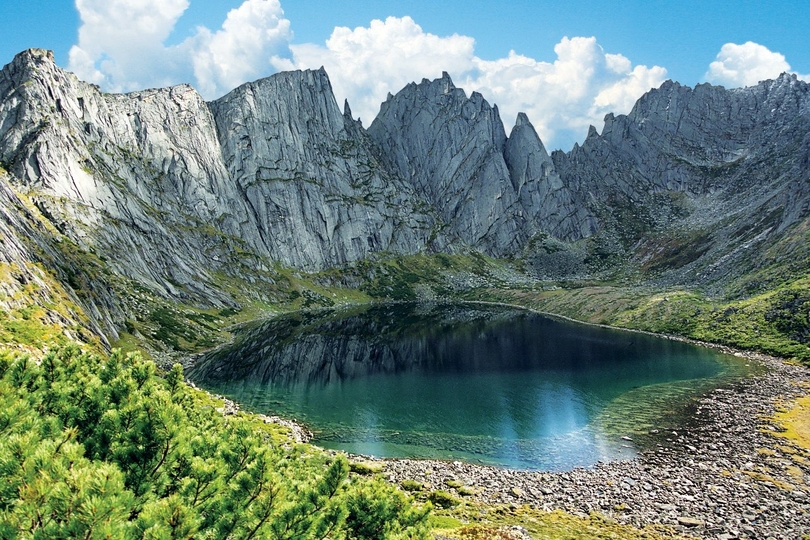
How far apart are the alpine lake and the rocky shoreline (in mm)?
2860

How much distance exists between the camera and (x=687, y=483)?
31594 millimetres

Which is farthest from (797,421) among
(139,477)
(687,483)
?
(139,477)

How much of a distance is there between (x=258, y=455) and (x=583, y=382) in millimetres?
62857

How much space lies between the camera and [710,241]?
173625 mm

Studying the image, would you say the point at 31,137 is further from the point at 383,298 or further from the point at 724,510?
the point at 724,510

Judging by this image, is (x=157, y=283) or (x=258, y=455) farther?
(x=157, y=283)

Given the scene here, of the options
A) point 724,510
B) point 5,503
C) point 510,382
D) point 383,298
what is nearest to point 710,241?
point 383,298

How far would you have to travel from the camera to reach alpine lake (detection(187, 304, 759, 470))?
1677 inches

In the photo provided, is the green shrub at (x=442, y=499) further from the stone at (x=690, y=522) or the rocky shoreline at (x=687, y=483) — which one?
the stone at (x=690, y=522)

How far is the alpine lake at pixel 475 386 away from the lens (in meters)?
42.6

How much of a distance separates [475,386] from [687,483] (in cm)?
3344

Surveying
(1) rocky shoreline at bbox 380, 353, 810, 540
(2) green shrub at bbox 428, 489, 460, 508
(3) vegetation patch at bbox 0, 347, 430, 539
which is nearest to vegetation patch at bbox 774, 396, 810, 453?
(1) rocky shoreline at bbox 380, 353, 810, 540

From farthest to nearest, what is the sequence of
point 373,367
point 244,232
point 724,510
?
point 244,232, point 373,367, point 724,510

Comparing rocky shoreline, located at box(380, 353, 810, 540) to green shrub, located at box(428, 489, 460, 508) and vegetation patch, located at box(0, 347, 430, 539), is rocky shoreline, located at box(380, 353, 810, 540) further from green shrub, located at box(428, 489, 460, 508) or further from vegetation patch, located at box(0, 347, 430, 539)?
vegetation patch, located at box(0, 347, 430, 539)
